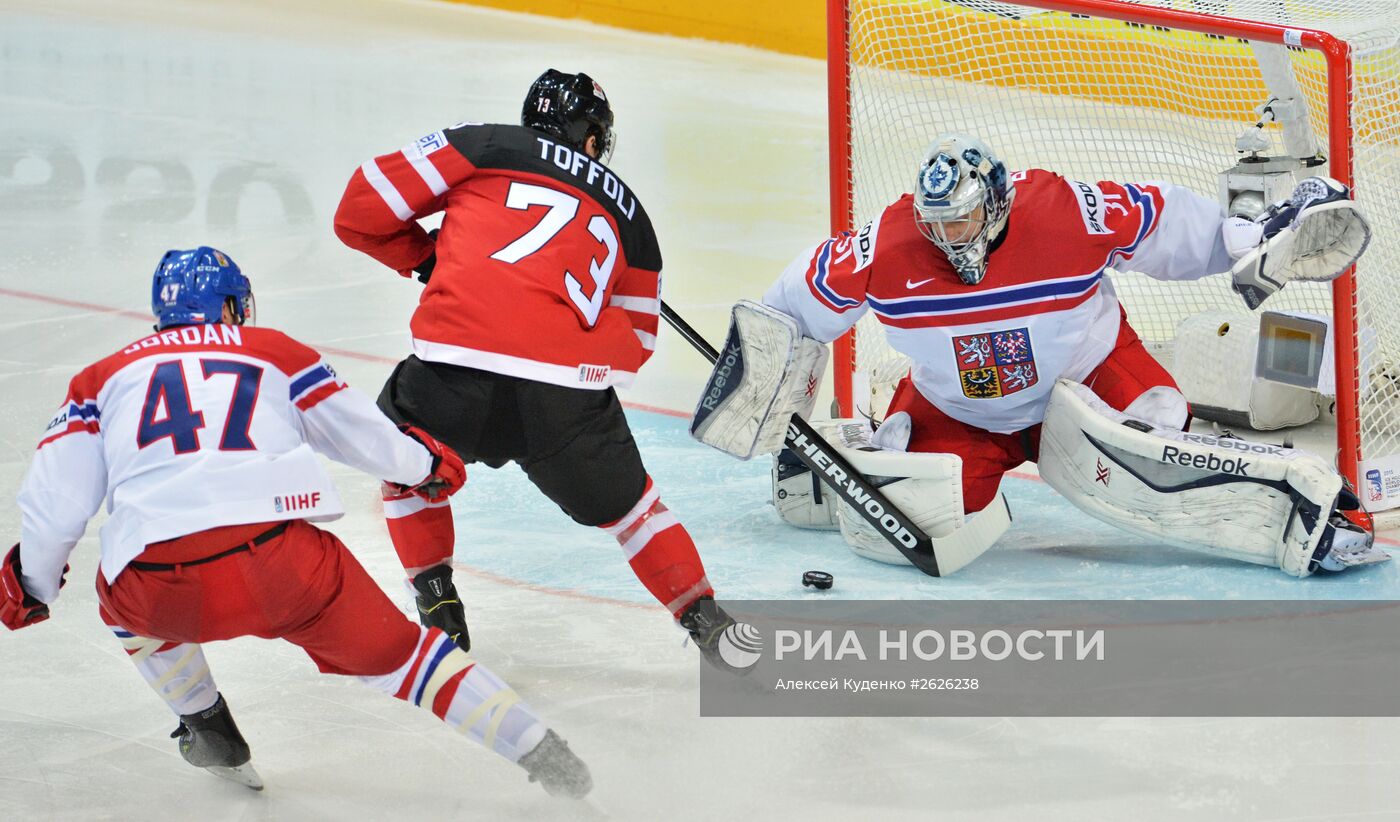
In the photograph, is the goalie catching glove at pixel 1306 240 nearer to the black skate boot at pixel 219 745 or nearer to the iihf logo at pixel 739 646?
the iihf logo at pixel 739 646

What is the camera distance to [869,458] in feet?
11.7

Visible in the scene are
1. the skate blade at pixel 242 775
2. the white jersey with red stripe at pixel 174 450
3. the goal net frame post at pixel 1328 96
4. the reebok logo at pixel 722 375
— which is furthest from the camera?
the reebok logo at pixel 722 375

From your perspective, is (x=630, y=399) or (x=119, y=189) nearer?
(x=630, y=399)

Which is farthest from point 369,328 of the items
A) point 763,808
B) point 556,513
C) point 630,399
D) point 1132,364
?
point 763,808

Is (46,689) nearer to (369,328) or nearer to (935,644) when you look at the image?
(935,644)

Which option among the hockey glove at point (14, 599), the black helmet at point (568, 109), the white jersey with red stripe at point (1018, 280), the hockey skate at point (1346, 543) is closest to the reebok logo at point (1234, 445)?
the hockey skate at point (1346, 543)

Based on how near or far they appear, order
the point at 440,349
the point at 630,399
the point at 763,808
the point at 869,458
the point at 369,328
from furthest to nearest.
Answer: the point at 369,328 < the point at 630,399 < the point at 869,458 < the point at 440,349 < the point at 763,808

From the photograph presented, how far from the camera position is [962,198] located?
3176mm

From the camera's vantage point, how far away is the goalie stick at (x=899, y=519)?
3.51 meters

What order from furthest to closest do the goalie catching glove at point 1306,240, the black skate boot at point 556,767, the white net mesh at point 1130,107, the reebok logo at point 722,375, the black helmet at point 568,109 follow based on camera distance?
the white net mesh at point 1130,107 < the reebok logo at point 722,375 < the goalie catching glove at point 1306,240 < the black helmet at point 568,109 < the black skate boot at point 556,767

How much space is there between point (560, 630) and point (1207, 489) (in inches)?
57.2

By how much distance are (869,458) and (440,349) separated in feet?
3.72

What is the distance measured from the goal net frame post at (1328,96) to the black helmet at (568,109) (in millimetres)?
1438

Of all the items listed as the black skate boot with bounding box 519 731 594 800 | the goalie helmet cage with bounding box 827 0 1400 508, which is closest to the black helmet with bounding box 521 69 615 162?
the black skate boot with bounding box 519 731 594 800
